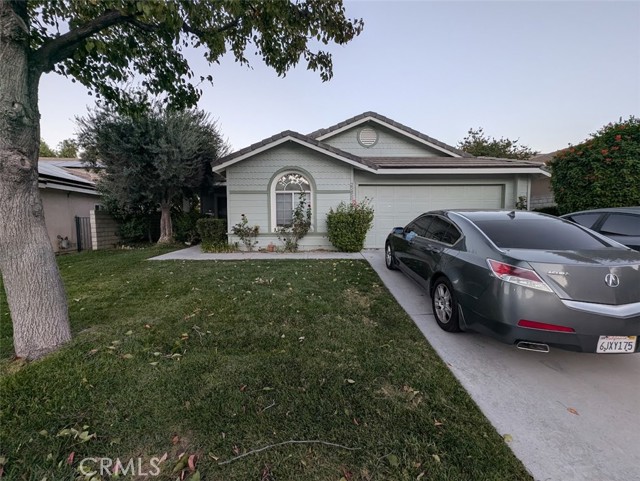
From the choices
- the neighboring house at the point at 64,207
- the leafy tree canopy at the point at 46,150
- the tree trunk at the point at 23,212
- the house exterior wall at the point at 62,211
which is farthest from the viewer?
the leafy tree canopy at the point at 46,150

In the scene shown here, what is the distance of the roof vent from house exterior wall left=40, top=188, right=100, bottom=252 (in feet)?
41.2

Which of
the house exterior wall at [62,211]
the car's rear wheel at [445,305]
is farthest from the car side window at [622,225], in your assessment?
the house exterior wall at [62,211]

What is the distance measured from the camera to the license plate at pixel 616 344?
2.34m

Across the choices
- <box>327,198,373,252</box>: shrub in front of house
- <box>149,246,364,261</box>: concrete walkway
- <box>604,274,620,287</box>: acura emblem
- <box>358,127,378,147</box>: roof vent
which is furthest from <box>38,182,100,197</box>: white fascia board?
<box>604,274,620,287</box>: acura emblem

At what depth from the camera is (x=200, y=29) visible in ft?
13.5

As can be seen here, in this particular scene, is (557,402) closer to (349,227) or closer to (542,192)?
(349,227)

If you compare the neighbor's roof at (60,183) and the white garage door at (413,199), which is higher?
the neighbor's roof at (60,183)

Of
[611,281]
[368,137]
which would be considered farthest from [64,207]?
[611,281]

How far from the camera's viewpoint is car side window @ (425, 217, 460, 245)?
3.65 metres

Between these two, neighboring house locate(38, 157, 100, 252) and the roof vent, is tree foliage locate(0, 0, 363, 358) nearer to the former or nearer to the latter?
the roof vent

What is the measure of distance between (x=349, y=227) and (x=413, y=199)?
273cm

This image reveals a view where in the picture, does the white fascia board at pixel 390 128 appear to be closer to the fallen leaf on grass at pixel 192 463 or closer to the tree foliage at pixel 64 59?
the tree foliage at pixel 64 59

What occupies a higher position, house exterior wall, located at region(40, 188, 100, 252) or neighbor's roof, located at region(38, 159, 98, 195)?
neighbor's roof, located at region(38, 159, 98, 195)

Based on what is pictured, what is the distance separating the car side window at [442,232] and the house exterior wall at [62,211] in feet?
42.5
